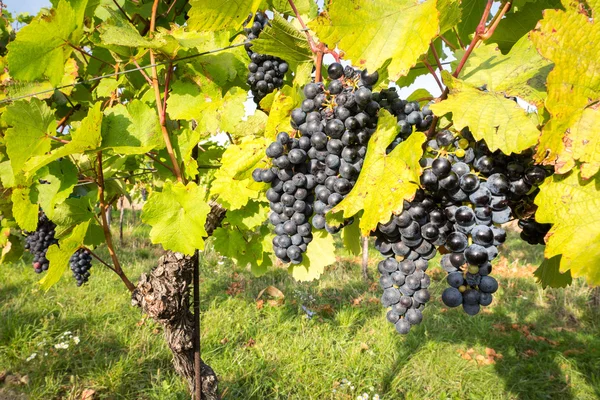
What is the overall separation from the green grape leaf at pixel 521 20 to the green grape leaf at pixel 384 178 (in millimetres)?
785

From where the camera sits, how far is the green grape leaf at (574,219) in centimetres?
79

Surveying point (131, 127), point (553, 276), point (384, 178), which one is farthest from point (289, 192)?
point (553, 276)

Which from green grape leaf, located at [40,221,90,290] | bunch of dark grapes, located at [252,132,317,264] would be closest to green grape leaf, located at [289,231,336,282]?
bunch of dark grapes, located at [252,132,317,264]

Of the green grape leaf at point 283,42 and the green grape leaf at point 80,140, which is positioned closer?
the green grape leaf at point 283,42

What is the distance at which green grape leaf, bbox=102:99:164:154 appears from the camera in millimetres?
1486

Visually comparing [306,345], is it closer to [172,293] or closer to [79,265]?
[79,265]

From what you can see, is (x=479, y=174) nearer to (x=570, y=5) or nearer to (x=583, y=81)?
(x=583, y=81)

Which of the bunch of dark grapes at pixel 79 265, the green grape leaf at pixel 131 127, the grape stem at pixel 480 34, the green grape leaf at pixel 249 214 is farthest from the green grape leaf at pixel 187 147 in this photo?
the bunch of dark grapes at pixel 79 265

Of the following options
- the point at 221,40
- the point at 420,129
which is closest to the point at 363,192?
the point at 420,129

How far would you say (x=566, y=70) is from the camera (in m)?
Answer: 0.75

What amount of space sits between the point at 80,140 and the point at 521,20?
5.01ft

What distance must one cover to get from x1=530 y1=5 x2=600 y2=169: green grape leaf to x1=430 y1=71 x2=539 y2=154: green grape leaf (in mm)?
42

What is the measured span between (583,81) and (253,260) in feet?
5.40

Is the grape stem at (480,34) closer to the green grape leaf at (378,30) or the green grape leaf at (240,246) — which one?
the green grape leaf at (378,30)
